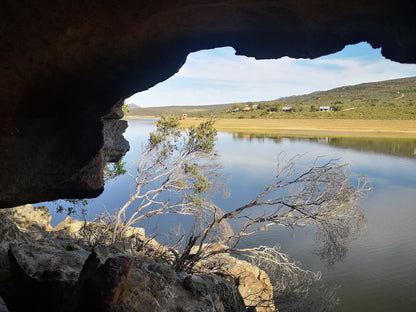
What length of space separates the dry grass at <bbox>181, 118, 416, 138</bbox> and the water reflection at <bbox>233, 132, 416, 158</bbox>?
3.79 metres

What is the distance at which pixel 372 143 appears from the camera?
40.7 meters

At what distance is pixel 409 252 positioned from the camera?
51.1ft

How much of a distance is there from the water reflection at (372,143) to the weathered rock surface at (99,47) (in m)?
33.0

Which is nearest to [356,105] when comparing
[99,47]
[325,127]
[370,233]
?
[325,127]

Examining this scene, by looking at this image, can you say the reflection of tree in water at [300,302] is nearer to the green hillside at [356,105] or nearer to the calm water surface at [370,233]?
the calm water surface at [370,233]

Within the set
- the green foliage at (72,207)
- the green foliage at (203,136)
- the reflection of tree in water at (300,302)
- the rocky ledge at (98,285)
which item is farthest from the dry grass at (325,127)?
the rocky ledge at (98,285)

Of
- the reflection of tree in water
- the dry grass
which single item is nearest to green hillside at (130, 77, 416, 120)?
the dry grass

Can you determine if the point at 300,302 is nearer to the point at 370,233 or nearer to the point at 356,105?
the point at 370,233

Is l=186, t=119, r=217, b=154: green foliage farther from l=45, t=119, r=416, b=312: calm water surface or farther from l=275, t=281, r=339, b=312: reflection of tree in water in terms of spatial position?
l=275, t=281, r=339, b=312: reflection of tree in water

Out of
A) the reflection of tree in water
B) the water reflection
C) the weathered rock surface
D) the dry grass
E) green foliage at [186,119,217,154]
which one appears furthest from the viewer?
the dry grass

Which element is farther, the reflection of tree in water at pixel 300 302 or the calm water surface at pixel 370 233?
the calm water surface at pixel 370 233

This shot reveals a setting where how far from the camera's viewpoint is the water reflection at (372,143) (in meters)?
35.3

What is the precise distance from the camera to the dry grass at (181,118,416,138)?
48438 millimetres

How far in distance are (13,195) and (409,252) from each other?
16390 millimetres
